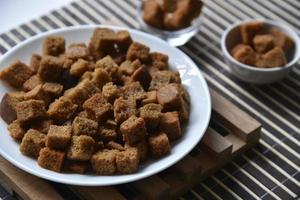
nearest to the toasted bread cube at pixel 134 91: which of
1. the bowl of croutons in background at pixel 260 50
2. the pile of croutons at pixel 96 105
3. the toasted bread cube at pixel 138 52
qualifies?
the pile of croutons at pixel 96 105

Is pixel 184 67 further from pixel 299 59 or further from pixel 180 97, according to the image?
pixel 299 59

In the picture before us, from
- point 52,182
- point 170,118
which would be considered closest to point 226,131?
point 170,118

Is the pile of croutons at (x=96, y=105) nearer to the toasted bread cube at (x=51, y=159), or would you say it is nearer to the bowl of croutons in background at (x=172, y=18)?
the toasted bread cube at (x=51, y=159)

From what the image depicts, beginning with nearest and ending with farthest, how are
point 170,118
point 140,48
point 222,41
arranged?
point 170,118 → point 140,48 → point 222,41

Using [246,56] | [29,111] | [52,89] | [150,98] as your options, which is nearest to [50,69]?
[52,89]

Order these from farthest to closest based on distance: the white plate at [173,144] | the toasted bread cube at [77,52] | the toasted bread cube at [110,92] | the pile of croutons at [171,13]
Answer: the pile of croutons at [171,13] → the toasted bread cube at [77,52] → the toasted bread cube at [110,92] → the white plate at [173,144]

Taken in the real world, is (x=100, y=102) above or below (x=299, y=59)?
above
